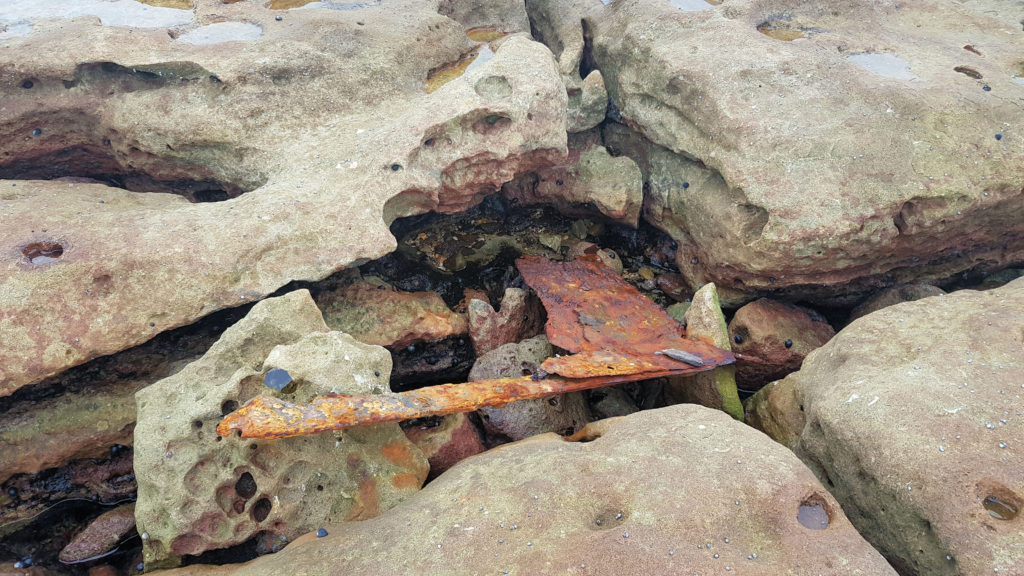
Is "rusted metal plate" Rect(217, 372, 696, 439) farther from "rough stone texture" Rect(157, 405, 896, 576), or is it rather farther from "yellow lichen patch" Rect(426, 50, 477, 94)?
"yellow lichen patch" Rect(426, 50, 477, 94)

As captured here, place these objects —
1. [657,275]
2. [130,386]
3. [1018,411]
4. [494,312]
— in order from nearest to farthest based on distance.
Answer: [1018,411]
[130,386]
[494,312]
[657,275]

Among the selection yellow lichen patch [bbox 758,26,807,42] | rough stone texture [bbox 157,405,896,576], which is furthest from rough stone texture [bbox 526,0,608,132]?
rough stone texture [bbox 157,405,896,576]

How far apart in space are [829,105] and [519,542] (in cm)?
435

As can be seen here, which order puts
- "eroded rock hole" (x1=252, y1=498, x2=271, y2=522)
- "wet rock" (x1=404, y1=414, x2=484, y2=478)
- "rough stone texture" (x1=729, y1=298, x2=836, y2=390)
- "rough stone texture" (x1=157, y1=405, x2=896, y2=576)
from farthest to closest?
1. "rough stone texture" (x1=729, y1=298, x2=836, y2=390)
2. "wet rock" (x1=404, y1=414, x2=484, y2=478)
3. "eroded rock hole" (x1=252, y1=498, x2=271, y2=522)
4. "rough stone texture" (x1=157, y1=405, x2=896, y2=576)

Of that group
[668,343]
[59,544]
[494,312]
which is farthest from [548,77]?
[59,544]

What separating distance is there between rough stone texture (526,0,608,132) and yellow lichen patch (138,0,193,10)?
402 centimetres

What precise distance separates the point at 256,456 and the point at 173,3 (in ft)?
18.2

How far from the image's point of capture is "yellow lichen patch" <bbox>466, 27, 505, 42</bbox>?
279 inches

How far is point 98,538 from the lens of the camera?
12.3 feet

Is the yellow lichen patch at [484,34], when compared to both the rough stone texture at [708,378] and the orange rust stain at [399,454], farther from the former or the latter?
the orange rust stain at [399,454]

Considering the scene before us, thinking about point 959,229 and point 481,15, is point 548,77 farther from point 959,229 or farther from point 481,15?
point 959,229

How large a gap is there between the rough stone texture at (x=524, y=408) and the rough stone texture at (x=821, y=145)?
180cm

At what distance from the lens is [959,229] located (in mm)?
4617

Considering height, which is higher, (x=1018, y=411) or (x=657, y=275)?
(x=1018, y=411)
